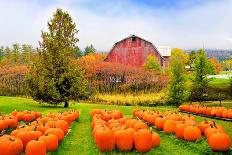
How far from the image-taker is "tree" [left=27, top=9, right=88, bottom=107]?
23.9m

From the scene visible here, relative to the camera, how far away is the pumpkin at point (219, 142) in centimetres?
996

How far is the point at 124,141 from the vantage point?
10.2 m

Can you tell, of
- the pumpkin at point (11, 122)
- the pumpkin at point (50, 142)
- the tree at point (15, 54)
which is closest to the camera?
the pumpkin at point (50, 142)

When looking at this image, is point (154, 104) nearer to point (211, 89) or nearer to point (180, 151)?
point (211, 89)

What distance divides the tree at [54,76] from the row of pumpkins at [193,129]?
33.1 feet

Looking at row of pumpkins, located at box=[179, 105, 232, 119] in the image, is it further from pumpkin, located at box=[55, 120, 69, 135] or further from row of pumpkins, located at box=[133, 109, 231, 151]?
pumpkin, located at box=[55, 120, 69, 135]

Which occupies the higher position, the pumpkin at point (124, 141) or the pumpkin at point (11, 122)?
the pumpkin at point (11, 122)

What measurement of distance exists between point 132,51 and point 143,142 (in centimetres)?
5823

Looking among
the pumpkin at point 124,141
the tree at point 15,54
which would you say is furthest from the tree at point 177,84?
the tree at point 15,54

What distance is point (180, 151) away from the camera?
10070mm

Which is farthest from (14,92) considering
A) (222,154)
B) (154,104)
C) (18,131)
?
(222,154)

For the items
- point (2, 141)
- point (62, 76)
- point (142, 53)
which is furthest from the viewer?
point (142, 53)

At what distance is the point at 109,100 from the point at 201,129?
68.2ft

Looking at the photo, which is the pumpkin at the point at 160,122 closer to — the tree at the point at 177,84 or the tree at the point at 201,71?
the tree at the point at 177,84
